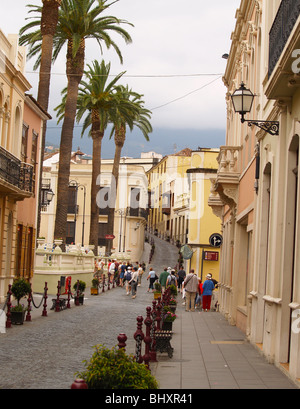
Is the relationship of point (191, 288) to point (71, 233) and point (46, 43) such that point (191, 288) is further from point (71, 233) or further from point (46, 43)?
point (71, 233)

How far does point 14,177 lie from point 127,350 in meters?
12.7

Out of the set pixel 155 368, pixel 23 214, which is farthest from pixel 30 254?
pixel 155 368

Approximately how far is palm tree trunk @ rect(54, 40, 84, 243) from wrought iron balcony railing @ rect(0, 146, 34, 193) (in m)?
5.25

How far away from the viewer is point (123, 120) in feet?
171

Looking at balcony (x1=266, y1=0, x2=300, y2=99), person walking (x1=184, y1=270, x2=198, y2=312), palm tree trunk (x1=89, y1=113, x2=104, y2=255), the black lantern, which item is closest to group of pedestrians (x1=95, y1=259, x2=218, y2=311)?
person walking (x1=184, y1=270, x2=198, y2=312)

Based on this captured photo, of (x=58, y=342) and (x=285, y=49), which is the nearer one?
(x=285, y=49)

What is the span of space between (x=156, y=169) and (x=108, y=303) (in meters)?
77.9

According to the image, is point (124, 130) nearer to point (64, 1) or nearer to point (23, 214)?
point (64, 1)

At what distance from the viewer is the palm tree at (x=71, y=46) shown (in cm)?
3472

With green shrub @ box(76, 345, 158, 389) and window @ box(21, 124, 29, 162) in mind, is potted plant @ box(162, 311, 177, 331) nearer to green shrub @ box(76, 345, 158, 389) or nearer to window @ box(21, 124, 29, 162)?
green shrub @ box(76, 345, 158, 389)

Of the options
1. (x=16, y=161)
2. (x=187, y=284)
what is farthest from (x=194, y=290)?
(x=16, y=161)

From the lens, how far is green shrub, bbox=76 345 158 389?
6.37m

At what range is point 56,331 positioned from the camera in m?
18.2

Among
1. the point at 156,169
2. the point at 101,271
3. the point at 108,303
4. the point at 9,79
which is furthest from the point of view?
the point at 156,169
